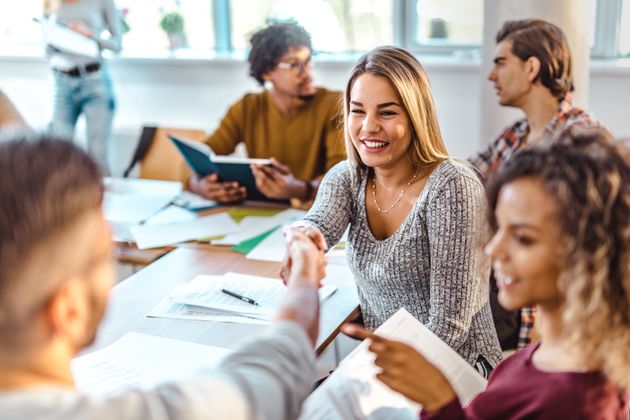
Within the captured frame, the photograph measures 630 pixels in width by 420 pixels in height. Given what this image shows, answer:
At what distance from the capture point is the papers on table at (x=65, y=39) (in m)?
4.04

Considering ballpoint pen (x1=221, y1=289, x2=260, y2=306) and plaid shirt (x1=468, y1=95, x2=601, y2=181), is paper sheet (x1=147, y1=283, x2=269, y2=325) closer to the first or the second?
ballpoint pen (x1=221, y1=289, x2=260, y2=306)

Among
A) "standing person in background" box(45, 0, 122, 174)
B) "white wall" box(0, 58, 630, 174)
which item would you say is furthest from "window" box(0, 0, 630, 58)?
"standing person in background" box(45, 0, 122, 174)

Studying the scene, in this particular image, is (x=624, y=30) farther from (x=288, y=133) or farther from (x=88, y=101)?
(x=88, y=101)

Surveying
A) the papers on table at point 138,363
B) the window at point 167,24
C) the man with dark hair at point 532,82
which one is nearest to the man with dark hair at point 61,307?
the papers on table at point 138,363

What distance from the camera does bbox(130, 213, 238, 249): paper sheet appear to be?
2385 mm

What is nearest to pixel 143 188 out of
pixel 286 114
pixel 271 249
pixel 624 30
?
pixel 286 114

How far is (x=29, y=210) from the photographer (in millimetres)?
740

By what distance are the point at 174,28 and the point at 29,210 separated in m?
4.17

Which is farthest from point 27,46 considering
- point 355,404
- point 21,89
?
point 355,404

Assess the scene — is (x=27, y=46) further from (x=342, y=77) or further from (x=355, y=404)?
(x=355, y=404)

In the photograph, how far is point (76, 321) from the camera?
80 centimetres

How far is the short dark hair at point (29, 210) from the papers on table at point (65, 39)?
3533 millimetres

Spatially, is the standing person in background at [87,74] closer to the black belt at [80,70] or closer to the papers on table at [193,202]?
the black belt at [80,70]

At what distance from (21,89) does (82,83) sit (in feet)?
3.71
